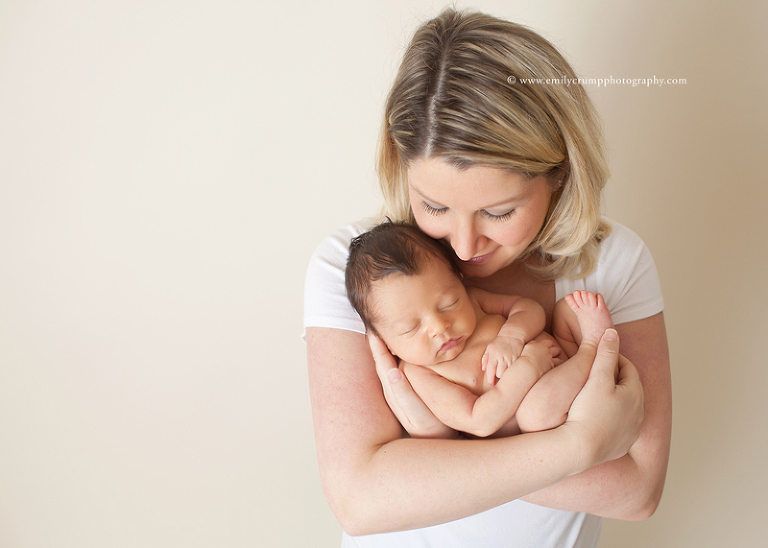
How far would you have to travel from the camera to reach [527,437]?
122 cm

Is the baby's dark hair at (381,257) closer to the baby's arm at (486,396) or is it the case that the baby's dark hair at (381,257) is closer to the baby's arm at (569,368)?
the baby's arm at (486,396)

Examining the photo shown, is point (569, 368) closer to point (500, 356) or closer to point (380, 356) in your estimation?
point (500, 356)

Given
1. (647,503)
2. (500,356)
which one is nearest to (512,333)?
(500,356)

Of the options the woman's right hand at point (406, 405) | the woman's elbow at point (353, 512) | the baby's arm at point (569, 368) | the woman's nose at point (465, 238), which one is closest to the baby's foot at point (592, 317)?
the baby's arm at point (569, 368)

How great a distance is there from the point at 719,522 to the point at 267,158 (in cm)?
258

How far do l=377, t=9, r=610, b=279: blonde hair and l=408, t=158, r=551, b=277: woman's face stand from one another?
1.1 inches

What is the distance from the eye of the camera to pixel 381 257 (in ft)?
4.70

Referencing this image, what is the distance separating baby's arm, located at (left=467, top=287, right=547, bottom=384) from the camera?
1.40 m

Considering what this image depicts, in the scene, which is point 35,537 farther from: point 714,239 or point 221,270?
point 714,239

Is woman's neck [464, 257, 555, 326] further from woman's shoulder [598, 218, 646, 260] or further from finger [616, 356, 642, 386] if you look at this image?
finger [616, 356, 642, 386]

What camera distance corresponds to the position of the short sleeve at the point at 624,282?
1.51 meters

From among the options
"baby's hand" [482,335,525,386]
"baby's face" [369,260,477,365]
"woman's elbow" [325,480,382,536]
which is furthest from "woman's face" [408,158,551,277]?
"woman's elbow" [325,480,382,536]

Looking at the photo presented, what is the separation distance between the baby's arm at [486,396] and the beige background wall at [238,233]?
1.06 meters

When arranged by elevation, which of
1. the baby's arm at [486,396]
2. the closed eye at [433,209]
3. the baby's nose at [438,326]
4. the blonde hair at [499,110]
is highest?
the blonde hair at [499,110]
